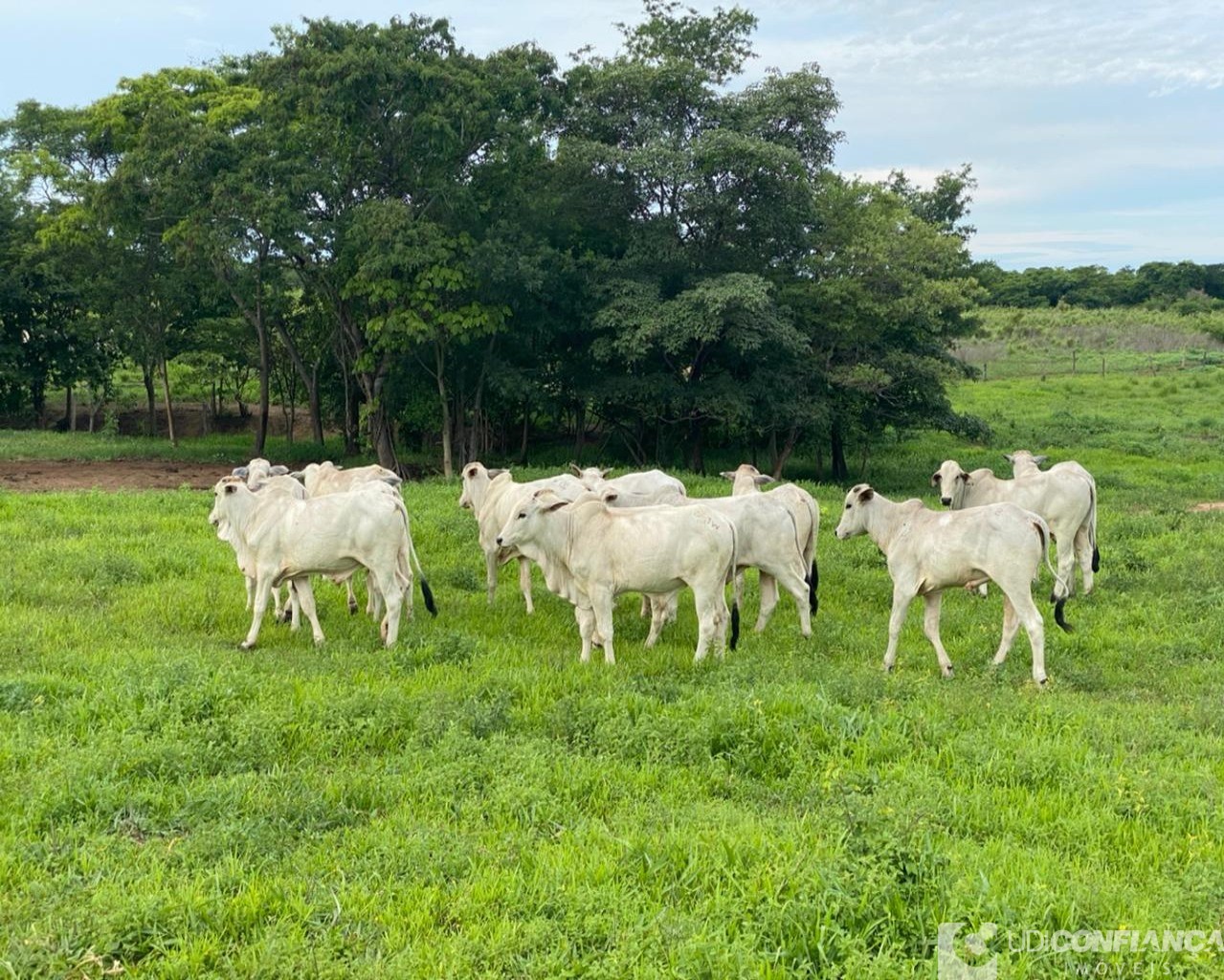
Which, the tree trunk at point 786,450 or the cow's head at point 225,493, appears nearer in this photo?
the cow's head at point 225,493

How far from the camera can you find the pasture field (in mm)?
4203

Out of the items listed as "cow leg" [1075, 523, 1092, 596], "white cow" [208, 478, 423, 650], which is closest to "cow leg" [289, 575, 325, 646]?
"white cow" [208, 478, 423, 650]

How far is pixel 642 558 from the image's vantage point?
859cm

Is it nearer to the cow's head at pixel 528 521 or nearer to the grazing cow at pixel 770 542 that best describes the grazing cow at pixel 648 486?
the grazing cow at pixel 770 542

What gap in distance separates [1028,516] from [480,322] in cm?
1554

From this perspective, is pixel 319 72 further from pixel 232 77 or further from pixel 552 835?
pixel 552 835

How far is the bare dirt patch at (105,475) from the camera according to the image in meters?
21.0

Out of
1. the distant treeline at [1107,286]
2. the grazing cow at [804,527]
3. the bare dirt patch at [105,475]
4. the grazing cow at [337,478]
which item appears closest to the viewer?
the grazing cow at [804,527]

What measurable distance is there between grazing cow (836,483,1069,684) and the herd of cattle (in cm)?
1

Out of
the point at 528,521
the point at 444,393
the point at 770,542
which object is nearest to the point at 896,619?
the point at 770,542

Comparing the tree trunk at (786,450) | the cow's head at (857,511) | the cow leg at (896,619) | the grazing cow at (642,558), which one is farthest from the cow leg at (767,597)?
the tree trunk at (786,450)

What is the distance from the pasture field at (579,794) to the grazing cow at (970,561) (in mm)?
367

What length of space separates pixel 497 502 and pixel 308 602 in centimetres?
289

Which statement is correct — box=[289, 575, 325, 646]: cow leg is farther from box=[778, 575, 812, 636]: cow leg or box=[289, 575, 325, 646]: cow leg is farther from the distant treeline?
the distant treeline
